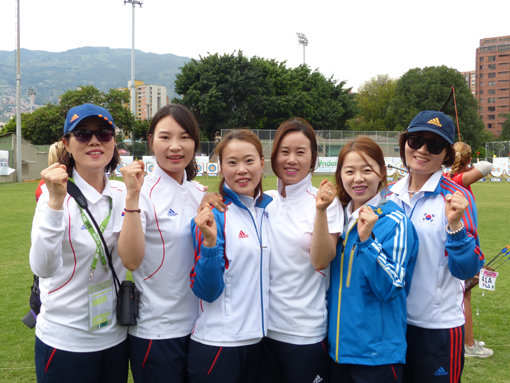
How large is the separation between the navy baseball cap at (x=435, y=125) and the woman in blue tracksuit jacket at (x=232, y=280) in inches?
40.8

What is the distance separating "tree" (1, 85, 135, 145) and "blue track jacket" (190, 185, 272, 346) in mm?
44175

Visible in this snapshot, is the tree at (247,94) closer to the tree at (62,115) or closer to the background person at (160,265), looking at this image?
the tree at (62,115)

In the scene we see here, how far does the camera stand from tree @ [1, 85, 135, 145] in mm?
44844

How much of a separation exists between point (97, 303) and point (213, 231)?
77cm

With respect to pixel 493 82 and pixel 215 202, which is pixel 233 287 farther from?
pixel 493 82

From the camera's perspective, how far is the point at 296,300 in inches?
97.9

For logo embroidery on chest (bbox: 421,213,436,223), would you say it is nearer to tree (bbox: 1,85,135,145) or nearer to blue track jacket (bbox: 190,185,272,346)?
blue track jacket (bbox: 190,185,272,346)

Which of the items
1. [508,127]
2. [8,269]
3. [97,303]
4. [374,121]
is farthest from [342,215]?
[508,127]

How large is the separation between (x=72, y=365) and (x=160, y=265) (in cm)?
68

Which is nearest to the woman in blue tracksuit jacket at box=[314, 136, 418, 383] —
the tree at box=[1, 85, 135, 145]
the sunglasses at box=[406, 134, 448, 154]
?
the sunglasses at box=[406, 134, 448, 154]

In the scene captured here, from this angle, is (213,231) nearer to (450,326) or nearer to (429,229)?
(429,229)

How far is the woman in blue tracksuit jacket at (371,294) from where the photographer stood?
2.32 m

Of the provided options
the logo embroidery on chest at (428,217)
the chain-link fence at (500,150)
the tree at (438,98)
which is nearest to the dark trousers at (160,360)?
the logo embroidery on chest at (428,217)

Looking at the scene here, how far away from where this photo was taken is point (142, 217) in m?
2.43
